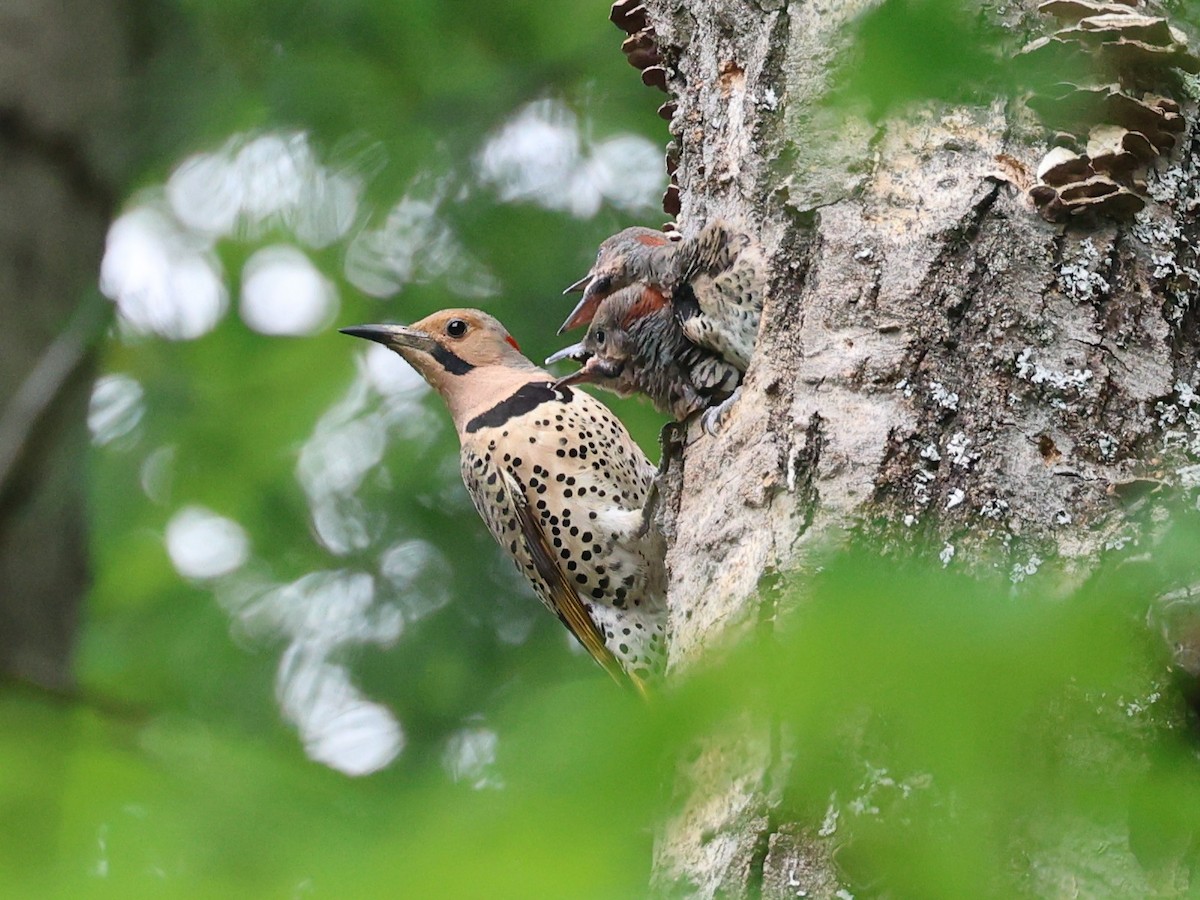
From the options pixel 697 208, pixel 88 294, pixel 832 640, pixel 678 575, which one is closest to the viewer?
pixel 832 640

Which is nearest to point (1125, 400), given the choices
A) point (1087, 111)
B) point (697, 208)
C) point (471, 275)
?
point (1087, 111)

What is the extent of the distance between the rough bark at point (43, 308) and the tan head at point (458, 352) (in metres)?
1.05

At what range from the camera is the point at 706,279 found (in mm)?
2492

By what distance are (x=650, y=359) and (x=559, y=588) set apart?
112cm

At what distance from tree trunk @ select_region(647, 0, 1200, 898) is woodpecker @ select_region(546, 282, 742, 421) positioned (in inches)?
11.5

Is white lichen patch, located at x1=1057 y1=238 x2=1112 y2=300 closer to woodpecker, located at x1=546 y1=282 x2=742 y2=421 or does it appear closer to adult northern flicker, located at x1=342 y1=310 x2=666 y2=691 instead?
woodpecker, located at x1=546 y1=282 x2=742 y2=421

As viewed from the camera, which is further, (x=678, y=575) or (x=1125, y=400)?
(x=678, y=575)

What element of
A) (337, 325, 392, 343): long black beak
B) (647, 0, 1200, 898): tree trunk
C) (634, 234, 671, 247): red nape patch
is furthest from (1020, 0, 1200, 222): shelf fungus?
(337, 325, 392, 343): long black beak

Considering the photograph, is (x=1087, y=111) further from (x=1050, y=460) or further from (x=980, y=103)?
(x=1050, y=460)

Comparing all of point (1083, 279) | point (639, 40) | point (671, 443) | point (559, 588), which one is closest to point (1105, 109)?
point (1083, 279)

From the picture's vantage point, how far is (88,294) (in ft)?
9.92

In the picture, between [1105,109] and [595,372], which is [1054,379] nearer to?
[1105,109]

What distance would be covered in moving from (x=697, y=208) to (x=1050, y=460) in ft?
3.14

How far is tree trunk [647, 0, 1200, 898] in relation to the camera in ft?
5.94
